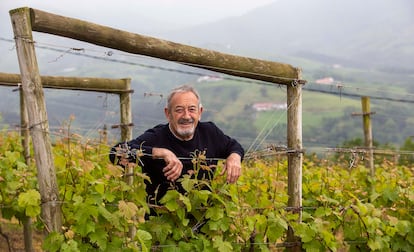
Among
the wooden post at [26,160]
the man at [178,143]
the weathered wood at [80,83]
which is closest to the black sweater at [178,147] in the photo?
the man at [178,143]

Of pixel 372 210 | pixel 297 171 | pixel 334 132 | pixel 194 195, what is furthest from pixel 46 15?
pixel 334 132

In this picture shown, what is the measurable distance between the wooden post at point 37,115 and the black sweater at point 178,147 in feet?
1.89

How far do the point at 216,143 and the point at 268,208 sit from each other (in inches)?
30.9

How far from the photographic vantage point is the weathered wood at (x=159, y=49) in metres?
3.52

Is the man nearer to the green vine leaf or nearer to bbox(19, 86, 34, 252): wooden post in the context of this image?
the green vine leaf

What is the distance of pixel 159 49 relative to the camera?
4.04m

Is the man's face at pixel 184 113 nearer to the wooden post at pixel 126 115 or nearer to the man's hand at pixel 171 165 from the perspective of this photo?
the man's hand at pixel 171 165

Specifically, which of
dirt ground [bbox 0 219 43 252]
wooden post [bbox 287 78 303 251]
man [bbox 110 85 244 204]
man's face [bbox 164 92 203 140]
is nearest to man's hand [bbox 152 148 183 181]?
man [bbox 110 85 244 204]

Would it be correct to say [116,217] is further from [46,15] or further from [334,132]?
[334,132]

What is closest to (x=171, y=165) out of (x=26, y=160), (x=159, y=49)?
(x=159, y=49)

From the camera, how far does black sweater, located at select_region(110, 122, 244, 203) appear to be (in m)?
4.23

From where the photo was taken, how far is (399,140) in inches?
4503

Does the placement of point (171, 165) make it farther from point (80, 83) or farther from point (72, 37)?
point (80, 83)

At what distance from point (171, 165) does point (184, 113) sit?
54cm
